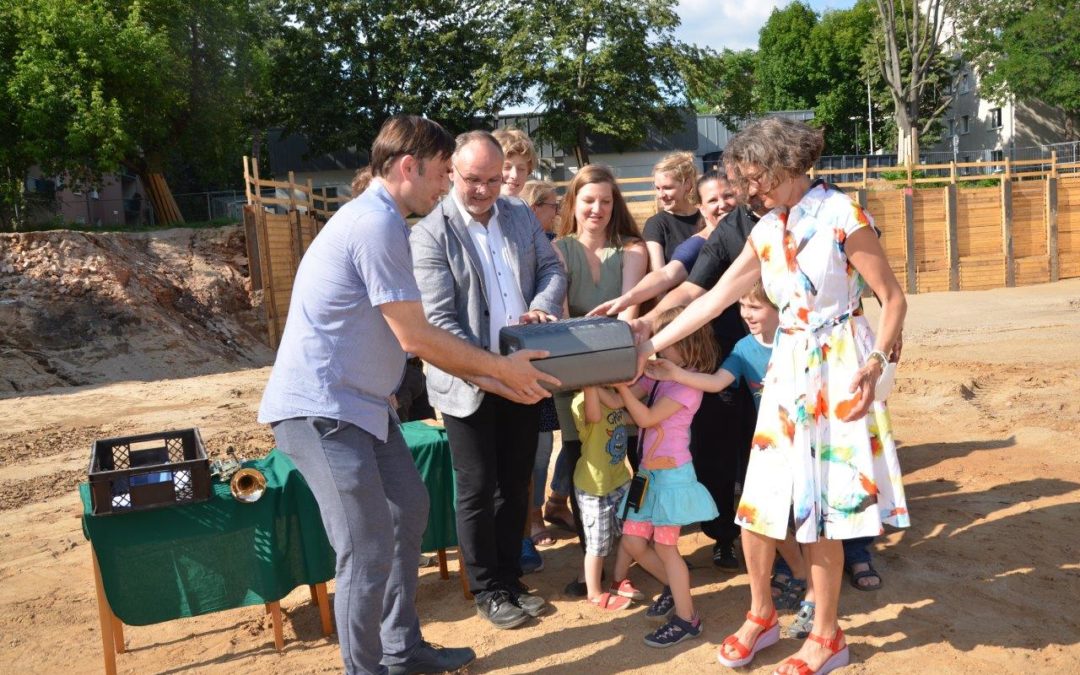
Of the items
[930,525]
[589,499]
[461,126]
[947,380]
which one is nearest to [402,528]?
[589,499]

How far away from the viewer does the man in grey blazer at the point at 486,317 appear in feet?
12.2

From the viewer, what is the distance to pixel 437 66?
34094 mm

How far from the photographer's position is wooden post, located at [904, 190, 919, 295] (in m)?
21.2

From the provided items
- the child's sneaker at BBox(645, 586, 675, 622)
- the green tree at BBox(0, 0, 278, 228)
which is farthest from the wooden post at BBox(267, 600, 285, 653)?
the green tree at BBox(0, 0, 278, 228)

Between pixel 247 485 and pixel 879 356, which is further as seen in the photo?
pixel 247 485

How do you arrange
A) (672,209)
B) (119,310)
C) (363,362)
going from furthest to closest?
(119,310)
(672,209)
(363,362)

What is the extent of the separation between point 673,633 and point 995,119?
4782 centimetres

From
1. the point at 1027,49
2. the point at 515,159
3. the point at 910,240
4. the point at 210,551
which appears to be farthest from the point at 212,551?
the point at 1027,49

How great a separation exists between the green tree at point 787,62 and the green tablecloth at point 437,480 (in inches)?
1974

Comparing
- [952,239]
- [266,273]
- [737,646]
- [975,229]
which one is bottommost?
[737,646]

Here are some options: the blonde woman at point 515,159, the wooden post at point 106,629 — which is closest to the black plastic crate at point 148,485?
the wooden post at point 106,629

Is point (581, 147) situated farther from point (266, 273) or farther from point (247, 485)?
point (247, 485)

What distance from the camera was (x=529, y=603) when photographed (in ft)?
13.3

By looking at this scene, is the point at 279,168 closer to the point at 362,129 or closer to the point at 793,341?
the point at 362,129
